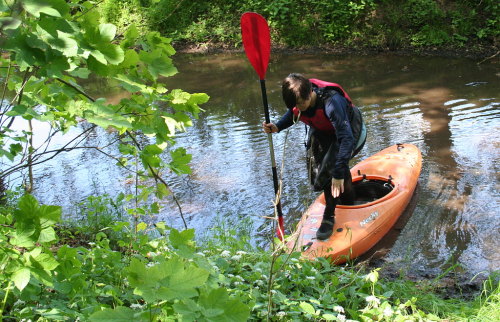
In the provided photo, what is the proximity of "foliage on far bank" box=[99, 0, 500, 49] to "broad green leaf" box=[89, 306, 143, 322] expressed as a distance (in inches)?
306

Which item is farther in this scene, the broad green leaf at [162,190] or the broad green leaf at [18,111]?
the broad green leaf at [162,190]

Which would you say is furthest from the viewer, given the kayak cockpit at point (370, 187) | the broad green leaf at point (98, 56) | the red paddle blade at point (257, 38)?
the kayak cockpit at point (370, 187)

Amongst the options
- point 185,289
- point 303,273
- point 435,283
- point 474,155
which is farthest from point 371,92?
point 185,289

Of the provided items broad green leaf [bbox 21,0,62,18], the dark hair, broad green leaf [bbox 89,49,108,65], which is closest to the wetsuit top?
the dark hair

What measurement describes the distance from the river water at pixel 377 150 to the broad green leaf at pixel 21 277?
5.57 feet

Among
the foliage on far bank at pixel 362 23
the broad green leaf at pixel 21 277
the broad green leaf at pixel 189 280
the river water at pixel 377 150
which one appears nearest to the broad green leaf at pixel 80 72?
the broad green leaf at pixel 21 277

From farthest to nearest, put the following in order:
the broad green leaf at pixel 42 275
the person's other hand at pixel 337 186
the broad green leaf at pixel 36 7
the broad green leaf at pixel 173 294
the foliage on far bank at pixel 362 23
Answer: the foliage on far bank at pixel 362 23
the person's other hand at pixel 337 186
the broad green leaf at pixel 42 275
the broad green leaf at pixel 173 294
the broad green leaf at pixel 36 7

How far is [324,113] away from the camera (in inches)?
127

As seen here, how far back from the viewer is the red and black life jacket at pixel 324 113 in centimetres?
323

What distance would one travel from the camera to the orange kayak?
3383 mm

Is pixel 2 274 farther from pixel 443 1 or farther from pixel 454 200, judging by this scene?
pixel 443 1

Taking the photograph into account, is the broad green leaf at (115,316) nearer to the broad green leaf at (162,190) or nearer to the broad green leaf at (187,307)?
the broad green leaf at (187,307)

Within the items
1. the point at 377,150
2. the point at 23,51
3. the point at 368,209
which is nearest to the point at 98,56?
the point at 23,51

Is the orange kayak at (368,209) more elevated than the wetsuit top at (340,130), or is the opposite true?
the wetsuit top at (340,130)
